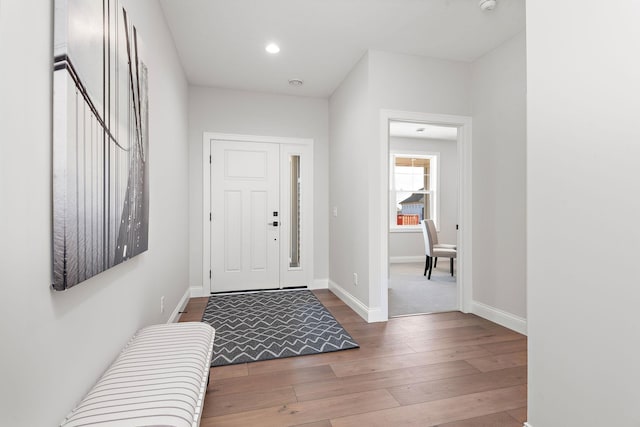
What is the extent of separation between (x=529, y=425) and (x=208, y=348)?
5.04 ft

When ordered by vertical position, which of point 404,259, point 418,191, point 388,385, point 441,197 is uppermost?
point 418,191

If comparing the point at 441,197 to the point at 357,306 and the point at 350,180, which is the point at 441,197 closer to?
the point at 350,180

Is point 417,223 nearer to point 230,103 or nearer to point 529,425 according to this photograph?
point 230,103

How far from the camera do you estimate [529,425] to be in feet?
4.75

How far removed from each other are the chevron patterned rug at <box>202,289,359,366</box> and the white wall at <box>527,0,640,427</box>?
1.47 m

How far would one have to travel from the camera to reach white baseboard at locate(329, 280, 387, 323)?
3081mm

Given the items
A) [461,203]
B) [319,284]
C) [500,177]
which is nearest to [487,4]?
[500,177]

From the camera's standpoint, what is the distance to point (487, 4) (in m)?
2.40

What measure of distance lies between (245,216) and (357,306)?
6.16 feet

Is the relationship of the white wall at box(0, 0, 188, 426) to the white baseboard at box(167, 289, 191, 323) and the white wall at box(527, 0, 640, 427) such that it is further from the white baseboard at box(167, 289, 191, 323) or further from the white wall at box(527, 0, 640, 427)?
the white wall at box(527, 0, 640, 427)

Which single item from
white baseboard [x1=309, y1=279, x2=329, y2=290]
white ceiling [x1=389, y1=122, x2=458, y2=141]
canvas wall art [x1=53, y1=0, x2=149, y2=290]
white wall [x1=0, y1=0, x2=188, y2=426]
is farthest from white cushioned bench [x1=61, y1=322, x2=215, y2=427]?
white ceiling [x1=389, y1=122, x2=458, y2=141]

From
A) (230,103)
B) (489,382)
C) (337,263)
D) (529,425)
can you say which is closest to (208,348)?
(529,425)

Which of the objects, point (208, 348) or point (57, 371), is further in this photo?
point (208, 348)

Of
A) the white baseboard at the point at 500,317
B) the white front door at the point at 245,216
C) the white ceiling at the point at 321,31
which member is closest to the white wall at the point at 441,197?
the white front door at the point at 245,216
